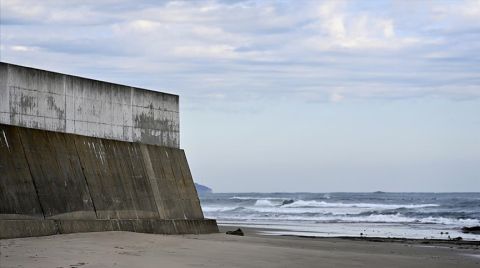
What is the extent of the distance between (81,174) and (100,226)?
96 cm

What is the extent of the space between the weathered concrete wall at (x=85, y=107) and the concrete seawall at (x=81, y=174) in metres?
0.02

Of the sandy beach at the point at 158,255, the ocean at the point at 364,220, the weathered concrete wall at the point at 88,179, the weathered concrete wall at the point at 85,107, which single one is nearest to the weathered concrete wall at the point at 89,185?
the weathered concrete wall at the point at 88,179

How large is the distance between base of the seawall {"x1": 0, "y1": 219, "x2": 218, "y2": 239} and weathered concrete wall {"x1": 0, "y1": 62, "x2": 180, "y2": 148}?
166 cm

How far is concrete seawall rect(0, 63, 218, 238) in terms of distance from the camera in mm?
11875

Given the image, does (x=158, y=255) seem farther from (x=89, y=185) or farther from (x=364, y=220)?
(x=364, y=220)

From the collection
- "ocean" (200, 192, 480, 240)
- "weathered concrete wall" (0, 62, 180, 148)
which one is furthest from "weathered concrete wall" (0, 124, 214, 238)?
"ocean" (200, 192, 480, 240)

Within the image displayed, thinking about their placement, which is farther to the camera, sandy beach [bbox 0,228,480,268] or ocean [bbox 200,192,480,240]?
ocean [bbox 200,192,480,240]

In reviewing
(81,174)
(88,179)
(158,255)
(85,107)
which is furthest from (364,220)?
(158,255)

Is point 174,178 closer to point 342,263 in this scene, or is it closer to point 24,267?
point 342,263

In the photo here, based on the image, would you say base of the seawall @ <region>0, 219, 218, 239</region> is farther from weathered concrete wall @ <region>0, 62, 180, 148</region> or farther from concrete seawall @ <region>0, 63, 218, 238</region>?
weathered concrete wall @ <region>0, 62, 180, 148</region>

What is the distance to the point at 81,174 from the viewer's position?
13.4 metres

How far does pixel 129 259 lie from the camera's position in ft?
31.9

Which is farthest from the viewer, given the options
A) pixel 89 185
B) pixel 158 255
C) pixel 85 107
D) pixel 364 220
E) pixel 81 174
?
pixel 364 220

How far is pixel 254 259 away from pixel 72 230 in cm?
314
